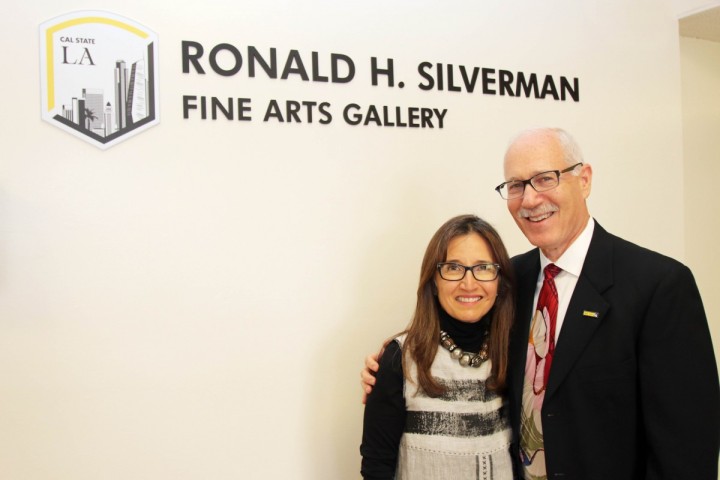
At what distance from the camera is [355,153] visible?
222 cm

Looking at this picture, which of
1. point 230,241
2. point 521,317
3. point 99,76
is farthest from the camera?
point 230,241

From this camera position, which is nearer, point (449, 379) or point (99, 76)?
point (449, 379)

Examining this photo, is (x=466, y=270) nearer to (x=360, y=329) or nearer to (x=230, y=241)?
(x=360, y=329)

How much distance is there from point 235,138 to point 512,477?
150cm

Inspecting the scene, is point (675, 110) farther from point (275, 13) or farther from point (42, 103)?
point (42, 103)

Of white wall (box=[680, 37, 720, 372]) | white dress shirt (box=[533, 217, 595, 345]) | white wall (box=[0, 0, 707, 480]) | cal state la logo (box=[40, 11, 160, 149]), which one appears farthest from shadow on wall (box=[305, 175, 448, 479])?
white wall (box=[680, 37, 720, 372])

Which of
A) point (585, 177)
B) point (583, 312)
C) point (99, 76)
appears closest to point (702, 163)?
point (585, 177)

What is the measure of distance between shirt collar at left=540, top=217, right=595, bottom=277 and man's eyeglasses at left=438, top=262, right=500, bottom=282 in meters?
0.20

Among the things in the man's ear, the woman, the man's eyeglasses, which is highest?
the man's ear

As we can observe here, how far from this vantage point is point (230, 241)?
81.4 inches

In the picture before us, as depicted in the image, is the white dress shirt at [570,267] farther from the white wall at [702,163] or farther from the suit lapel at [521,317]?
the white wall at [702,163]

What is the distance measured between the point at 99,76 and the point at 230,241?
0.74 m

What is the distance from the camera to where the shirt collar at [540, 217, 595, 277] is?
62.1 inches

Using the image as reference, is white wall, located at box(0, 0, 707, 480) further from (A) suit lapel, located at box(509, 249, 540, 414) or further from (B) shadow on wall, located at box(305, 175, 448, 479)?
(A) suit lapel, located at box(509, 249, 540, 414)
